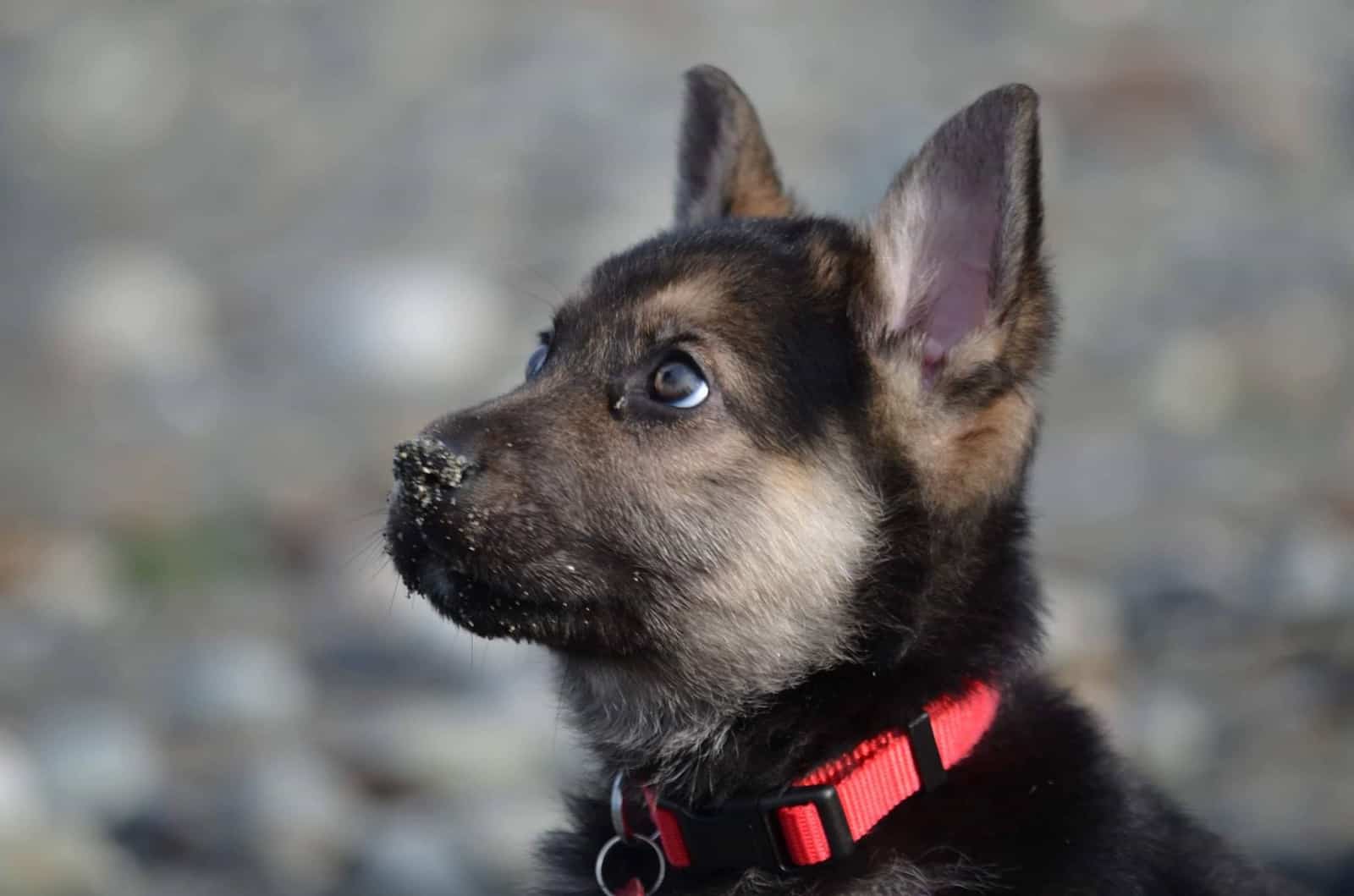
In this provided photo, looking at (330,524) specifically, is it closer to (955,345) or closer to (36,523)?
(36,523)

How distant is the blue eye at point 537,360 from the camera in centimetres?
457

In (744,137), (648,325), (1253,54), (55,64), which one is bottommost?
(648,325)

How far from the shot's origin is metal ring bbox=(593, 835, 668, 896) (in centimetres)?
418

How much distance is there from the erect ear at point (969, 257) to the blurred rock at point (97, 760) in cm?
441

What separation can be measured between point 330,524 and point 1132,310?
19.6 feet

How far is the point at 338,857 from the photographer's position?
697cm

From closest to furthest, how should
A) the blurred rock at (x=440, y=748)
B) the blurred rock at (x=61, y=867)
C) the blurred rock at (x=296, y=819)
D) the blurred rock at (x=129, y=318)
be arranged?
the blurred rock at (x=61, y=867) → the blurred rock at (x=296, y=819) → the blurred rock at (x=440, y=748) → the blurred rock at (x=129, y=318)

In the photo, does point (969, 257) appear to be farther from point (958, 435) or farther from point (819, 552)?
point (819, 552)

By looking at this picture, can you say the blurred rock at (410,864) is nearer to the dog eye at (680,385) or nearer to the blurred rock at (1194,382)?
the dog eye at (680,385)

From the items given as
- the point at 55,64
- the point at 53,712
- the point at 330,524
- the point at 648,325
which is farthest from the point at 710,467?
the point at 55,64

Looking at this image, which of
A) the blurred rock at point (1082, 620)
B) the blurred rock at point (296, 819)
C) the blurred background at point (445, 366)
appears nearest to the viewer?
the blurred rock at point (296, 819)

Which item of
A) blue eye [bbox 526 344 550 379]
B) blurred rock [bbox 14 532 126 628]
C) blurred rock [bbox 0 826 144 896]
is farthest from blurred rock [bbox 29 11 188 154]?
blue eye [bbox 526 344 550 379]

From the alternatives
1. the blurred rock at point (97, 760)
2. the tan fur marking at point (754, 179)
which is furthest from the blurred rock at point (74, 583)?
the tan fur marking at point (754, 179)

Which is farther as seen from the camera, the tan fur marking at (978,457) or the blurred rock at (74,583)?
the blurred rock at (74,583)
